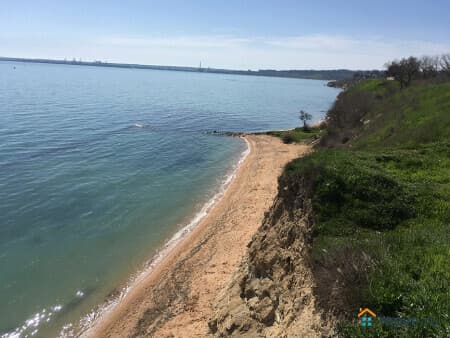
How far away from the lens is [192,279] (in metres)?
17.6

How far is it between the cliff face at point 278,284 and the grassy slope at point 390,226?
0.82 metres

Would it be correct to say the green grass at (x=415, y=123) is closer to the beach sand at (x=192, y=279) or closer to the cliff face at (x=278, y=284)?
the beach sand at (x=192, y=279)

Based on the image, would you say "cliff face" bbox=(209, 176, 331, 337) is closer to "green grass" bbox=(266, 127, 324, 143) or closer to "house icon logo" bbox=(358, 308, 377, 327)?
"house icon logo" bbox=(358, 308, 377, 327)

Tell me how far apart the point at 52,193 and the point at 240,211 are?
16109 mm

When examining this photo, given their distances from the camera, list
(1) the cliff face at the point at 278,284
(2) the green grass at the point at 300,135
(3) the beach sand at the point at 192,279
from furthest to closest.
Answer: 1. (2) the green grass at the point at 300,135
2. (3) the beach sand at the point at 192,279
3. (1) the cliff face at the point at 278,284

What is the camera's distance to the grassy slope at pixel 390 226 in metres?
6.79

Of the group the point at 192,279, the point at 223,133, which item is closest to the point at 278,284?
the point at 192,279

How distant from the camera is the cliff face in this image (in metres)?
9.45

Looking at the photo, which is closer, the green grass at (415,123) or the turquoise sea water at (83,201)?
the turquoise sea water at (83,201)

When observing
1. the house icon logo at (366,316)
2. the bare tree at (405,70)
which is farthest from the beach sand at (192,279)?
the bare tree at (405,70)

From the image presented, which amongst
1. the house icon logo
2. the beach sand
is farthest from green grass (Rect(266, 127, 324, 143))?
the house icon logo

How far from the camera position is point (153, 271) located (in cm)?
1906

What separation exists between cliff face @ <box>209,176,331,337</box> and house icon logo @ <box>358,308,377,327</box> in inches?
50.6

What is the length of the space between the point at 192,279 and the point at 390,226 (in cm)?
1047
